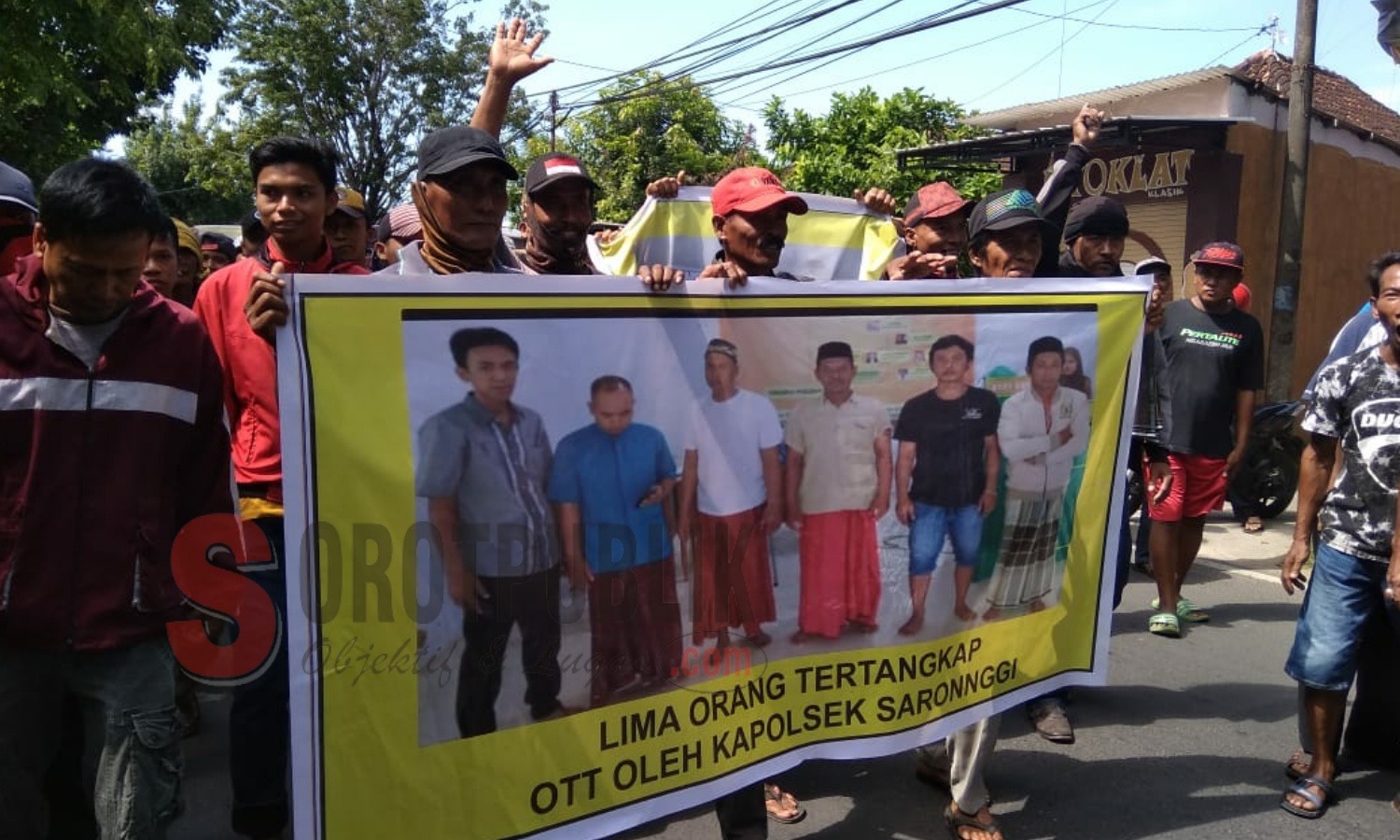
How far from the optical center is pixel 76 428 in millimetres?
2174

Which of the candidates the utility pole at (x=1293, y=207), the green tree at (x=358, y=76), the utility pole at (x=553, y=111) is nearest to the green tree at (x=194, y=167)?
the green tree at (x=358, y=76)

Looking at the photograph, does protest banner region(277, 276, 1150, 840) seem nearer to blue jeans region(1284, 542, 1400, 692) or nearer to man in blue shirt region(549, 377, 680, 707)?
man in blue shirt region(549, 377, 680, 707)

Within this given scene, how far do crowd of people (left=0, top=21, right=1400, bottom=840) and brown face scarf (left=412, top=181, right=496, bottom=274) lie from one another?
10 mm

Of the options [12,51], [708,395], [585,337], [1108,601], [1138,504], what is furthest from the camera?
A: [1138,504]

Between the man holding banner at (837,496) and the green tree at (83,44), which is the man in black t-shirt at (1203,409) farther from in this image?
the green tree at (83,44)

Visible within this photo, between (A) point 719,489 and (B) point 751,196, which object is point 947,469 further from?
(B) point 751,196

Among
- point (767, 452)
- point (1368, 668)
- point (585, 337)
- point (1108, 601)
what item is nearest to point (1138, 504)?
point (1368, 668)

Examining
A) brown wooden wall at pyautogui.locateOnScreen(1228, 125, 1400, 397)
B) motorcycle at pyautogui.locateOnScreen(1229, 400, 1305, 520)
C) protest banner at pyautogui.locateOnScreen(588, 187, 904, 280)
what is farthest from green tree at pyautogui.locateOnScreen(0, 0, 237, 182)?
brown wooden wall at pyautogui.locateOnScreen(1228, 125, 1400, 397)

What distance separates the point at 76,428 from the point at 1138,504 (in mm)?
6717

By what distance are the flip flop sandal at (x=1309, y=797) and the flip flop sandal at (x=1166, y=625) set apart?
1.81 m

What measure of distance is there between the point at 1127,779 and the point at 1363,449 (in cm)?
133

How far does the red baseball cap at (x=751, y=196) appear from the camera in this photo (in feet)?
10.0

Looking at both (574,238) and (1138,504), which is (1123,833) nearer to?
(574,238)

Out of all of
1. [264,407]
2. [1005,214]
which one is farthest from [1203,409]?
[264,407]
